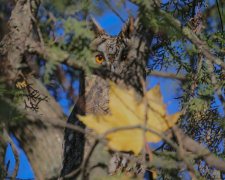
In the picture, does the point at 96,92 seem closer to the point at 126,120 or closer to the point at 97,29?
the point at 97,29

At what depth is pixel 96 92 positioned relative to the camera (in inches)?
42.9

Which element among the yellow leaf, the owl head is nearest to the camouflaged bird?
the owl head

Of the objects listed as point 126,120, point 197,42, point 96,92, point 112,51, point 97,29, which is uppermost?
point 97,29

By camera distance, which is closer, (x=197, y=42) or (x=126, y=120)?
(x=126, y=120)

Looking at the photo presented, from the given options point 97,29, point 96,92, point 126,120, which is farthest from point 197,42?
point 97,29

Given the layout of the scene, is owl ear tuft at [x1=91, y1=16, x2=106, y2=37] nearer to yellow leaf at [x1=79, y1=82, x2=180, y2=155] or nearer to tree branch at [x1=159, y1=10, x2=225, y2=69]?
tree branch at [x1=159, y1=10, x2=225, y2=69]

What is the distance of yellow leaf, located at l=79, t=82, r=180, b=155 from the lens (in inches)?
13.2

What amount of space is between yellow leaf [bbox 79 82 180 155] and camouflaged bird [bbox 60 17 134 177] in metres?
0.56

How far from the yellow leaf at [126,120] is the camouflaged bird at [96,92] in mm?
557

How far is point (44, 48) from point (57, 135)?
4.72 ft

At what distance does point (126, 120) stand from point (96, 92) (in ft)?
2.47

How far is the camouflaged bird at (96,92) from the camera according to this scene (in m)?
0.94

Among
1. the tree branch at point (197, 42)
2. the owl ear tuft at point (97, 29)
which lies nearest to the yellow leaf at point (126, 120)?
the tree branch at point (197, 42)

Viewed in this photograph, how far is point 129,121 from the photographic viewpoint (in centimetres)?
34
